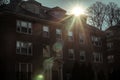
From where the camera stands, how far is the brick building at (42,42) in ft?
126

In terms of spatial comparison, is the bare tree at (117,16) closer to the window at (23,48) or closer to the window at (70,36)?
the window at (70,36)

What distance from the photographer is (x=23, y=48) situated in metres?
39.2

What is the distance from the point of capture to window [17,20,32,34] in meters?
39.3

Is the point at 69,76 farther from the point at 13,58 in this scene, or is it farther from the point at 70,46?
the point at 13,58

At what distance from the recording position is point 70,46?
4678 cm

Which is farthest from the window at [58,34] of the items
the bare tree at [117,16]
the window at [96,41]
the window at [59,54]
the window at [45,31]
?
the bare tree at [117,16]

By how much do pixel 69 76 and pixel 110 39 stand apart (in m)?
19.0

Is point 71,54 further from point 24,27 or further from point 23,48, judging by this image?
point 24,27

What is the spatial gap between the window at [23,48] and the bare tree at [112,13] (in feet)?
54.6

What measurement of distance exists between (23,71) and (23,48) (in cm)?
303

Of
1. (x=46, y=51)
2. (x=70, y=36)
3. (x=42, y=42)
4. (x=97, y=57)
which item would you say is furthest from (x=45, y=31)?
(x=97, y=57)

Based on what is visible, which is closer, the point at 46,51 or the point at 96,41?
the point at 46,51

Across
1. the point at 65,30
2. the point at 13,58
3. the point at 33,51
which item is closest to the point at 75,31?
the point at 65,30

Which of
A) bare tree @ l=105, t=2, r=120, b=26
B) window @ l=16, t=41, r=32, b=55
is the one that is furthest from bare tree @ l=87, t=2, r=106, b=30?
window @ l=16, t=41, r=32, b=55
